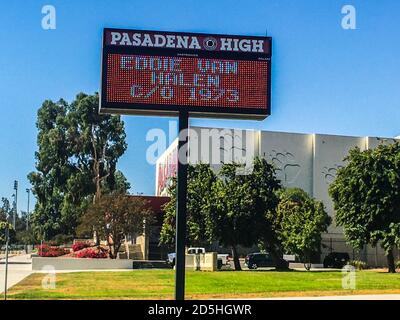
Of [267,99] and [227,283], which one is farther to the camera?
[227,283]

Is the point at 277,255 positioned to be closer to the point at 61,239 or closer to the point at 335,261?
the point at 335,261

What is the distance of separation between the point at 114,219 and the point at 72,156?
22.3m

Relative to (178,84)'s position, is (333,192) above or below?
below

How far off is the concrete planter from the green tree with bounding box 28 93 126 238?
69.8 feet

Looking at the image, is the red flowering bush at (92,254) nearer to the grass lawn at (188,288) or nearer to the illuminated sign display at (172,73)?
the grass lawn at (188,288)

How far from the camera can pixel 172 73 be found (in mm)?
16984

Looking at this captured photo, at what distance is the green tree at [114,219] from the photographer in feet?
139

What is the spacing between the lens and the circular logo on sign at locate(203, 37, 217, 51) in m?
17.2

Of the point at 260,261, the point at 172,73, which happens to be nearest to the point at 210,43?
the point at 172,73

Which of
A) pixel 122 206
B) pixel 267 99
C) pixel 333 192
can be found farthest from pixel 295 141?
pixel 267 99

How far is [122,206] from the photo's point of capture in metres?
42.4

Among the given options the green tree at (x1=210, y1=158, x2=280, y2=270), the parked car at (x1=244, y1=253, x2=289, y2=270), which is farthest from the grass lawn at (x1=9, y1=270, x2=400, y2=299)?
the parked car at (x1=244, y1=253, x2=289, y2=270)

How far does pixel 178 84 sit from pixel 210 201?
24178 millimetres

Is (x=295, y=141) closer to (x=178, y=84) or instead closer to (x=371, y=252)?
(x=371, y=252)
